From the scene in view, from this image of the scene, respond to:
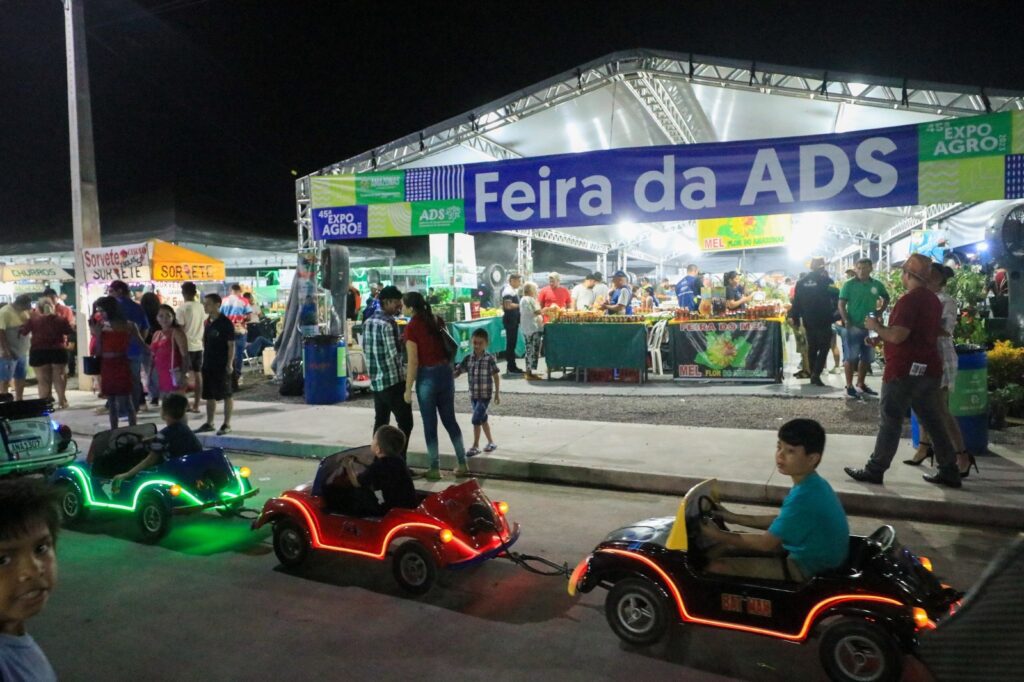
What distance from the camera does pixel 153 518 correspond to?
219 inches

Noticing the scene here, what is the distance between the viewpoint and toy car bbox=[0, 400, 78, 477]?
675 centimetres

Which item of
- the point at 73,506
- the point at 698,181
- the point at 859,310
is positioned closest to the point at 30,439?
the point at 73,506

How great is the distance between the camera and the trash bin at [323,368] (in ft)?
37.7

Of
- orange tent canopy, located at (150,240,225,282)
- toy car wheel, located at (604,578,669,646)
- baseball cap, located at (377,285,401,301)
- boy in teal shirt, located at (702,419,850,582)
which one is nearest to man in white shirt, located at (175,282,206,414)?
orange tent canopy, located at (150,240,225,282)

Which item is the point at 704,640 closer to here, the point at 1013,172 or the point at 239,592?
the point at 239,592

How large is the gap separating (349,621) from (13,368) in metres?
11.1

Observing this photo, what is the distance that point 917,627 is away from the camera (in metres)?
3.09

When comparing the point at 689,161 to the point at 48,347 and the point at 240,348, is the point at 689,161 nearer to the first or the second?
the point at 48,347

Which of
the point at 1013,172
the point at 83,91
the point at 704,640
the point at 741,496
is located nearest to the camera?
the point at 704,640

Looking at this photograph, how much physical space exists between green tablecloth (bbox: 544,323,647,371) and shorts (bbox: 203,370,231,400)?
591cm

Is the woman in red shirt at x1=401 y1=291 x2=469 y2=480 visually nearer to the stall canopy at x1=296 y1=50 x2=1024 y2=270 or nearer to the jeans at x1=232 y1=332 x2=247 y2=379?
the stall canopy at x1=296 y1=50 x2=1024 y2=270

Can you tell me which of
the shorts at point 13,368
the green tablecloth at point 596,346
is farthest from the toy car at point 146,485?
the green tablecloth at point 596,346

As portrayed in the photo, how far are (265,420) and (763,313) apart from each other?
324 inches

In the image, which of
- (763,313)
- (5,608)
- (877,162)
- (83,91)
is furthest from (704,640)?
(83,91)
